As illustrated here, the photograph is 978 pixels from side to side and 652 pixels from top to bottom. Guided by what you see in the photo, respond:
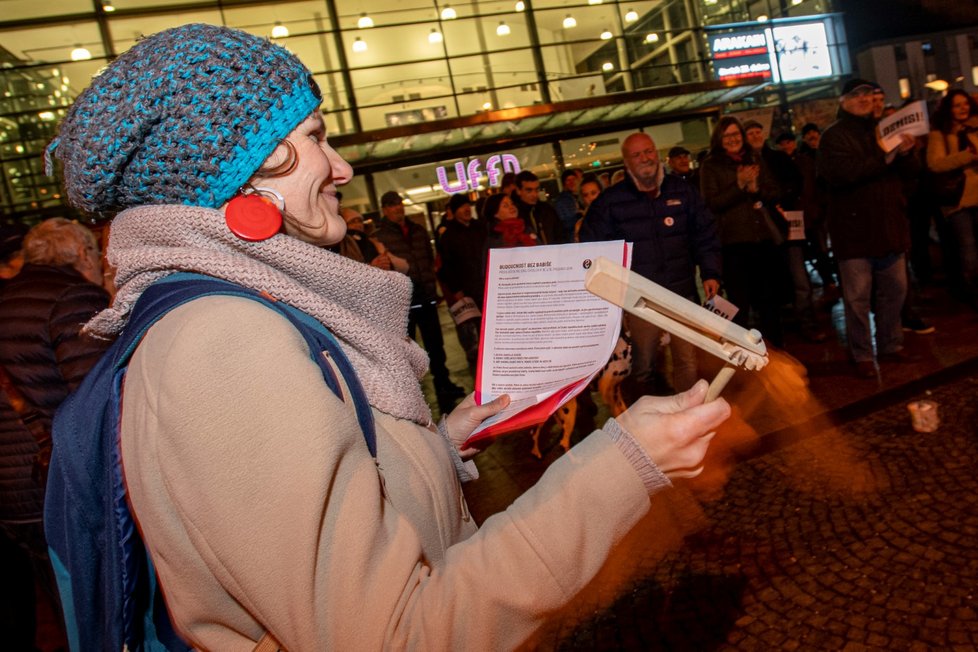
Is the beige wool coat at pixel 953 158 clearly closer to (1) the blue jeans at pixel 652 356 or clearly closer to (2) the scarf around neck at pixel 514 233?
(1) the blue jeans at pixel 652 356

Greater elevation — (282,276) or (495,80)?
(495,80)

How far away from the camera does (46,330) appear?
2945 millimetres

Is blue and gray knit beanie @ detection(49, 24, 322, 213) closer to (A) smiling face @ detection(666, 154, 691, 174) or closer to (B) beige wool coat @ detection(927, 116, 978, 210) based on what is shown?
(B) beige wool coat @ detection(927, 116, 978, 210)

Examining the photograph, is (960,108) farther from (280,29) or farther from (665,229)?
(280,29)

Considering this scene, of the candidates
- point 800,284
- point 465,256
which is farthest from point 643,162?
point 800,284

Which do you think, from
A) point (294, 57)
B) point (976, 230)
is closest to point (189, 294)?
point (294, 57)

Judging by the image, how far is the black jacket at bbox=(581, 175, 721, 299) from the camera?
507 centimetres

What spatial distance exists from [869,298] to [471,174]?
14.3m

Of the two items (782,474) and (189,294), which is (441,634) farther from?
(782,474)

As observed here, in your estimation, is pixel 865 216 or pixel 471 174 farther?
pixel 471 174

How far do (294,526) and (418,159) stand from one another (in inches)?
711

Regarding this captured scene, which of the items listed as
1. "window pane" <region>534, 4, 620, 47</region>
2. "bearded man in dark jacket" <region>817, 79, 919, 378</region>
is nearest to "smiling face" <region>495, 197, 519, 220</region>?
"bearded man in dark jacket" <region>817, 79, 919, 378</region>

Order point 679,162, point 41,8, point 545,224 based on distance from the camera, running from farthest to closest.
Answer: point 41,8
point 679,162
point 545,224

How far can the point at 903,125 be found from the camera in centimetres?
480
